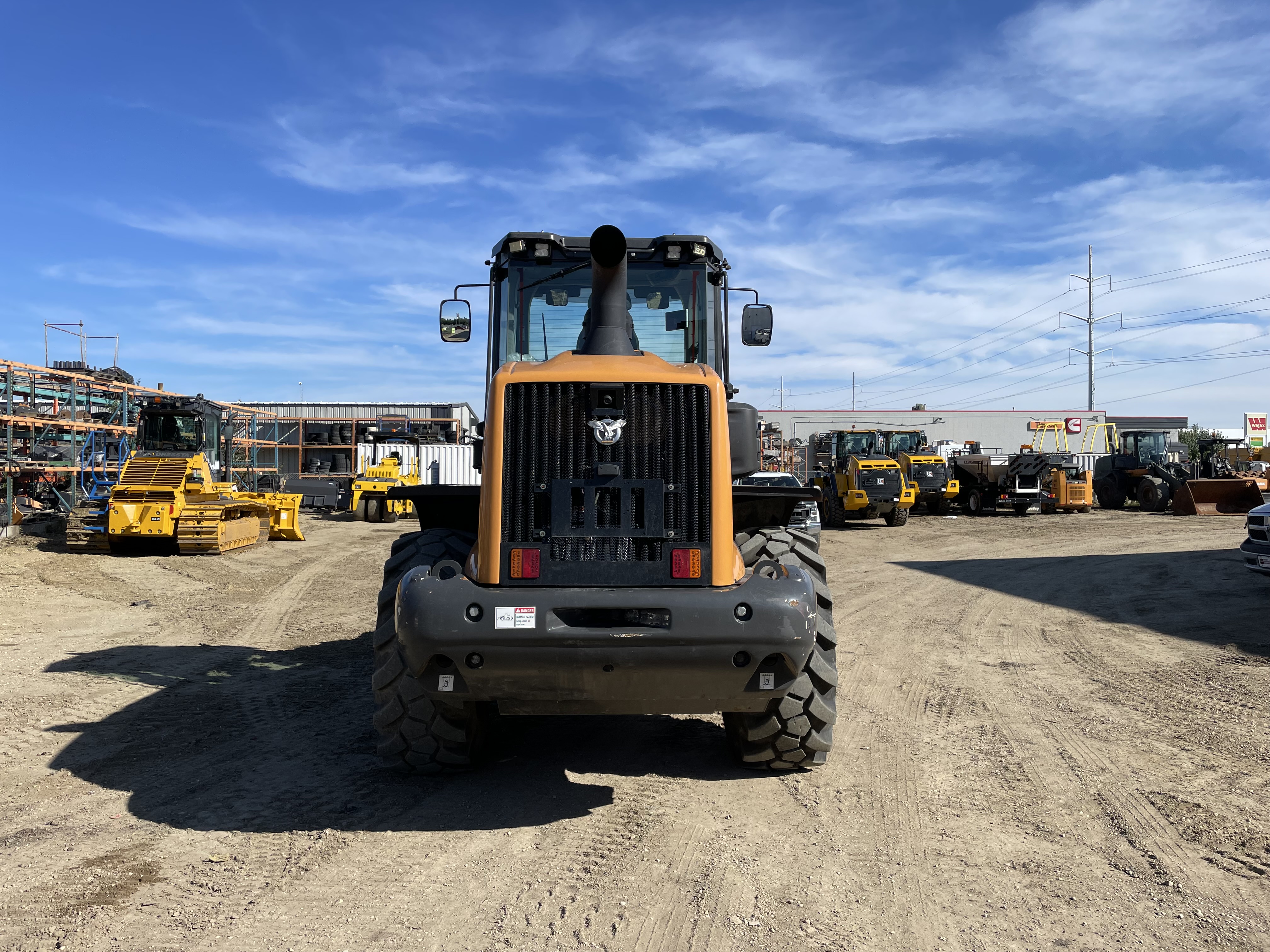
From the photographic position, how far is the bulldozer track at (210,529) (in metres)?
16.2

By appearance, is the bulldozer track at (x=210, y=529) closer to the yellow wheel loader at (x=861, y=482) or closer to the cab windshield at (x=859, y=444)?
the yellow wheel loader at (x=861, y=482)

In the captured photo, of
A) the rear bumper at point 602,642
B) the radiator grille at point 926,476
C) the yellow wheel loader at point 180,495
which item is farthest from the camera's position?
the radiator grille at point 926,476

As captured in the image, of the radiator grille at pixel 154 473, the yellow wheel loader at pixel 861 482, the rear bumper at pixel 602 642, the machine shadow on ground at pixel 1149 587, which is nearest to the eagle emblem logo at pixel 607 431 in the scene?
the rear bumper at pixel 602 642

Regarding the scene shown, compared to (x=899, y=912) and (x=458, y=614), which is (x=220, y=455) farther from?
(x=899, y=912)

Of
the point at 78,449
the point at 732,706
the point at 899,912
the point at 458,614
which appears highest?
the point at 78,449

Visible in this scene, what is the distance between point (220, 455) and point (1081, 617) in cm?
1869

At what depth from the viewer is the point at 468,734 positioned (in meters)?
4.74

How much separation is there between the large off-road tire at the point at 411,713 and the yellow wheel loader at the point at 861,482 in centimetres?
1931

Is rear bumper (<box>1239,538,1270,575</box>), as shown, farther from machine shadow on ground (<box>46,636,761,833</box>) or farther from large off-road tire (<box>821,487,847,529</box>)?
large off-road tire (<box>821,487,847,529</box>)

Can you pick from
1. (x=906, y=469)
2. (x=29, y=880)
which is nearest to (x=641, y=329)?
(x=29, y=880)

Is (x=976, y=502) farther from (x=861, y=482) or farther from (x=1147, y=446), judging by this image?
(x=1147, y=446)

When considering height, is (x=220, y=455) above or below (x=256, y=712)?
above

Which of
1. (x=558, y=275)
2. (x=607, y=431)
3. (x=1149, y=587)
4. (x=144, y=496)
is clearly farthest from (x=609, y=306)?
(x=144, y=496)

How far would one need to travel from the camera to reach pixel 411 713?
4.66 metres
